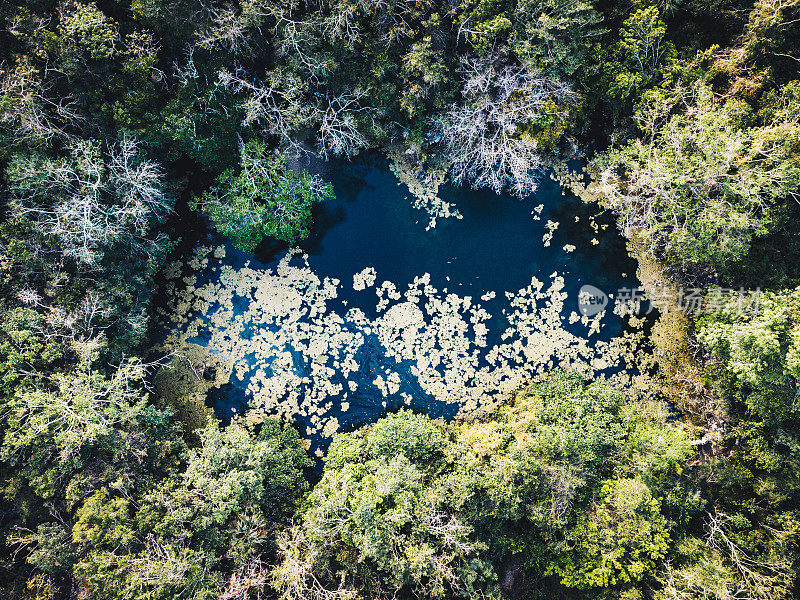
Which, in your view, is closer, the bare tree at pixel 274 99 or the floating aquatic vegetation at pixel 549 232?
the bare tree at pixel 274 99

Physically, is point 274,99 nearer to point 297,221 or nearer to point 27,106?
point 297,221

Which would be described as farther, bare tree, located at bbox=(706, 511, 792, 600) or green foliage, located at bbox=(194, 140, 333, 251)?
green foliage, located at bbox=(194, 140, 333, 251)

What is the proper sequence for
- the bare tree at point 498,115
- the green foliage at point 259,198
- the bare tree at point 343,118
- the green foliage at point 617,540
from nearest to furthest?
the green foliage at point 617,540 < the bare tree at point 498,115 < the bare tree at point 343,118 < the green foliage at point 259,198

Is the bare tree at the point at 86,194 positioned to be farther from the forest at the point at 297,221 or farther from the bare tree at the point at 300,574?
the bare tree at the point at 300,574

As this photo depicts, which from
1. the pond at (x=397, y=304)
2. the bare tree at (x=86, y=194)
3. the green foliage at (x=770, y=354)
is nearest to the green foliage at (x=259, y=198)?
the pond at (x=397, y=304)

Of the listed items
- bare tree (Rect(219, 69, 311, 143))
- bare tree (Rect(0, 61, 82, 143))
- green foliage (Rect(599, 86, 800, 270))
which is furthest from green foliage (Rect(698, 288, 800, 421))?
bare tree (Rect(0, 61, 82, 143))

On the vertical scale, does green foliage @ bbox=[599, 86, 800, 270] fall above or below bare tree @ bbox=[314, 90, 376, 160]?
below

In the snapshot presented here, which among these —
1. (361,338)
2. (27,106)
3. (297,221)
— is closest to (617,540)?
(361,338)

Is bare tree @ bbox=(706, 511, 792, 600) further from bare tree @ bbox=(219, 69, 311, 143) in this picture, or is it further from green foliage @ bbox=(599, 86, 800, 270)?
bare tree @ bbox=(219, 69, 311, 143)
